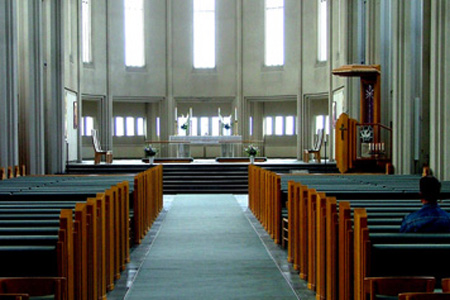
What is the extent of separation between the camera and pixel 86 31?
23.6 m

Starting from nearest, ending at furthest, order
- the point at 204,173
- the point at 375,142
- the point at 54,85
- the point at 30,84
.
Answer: the point at 30,84
the point at 375,142
the point at 204,173
the point at 54,85

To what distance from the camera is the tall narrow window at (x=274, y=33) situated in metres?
24.6

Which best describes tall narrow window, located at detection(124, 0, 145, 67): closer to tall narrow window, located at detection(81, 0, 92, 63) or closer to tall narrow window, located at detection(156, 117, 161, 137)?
tall narrow window, located at detection(81, 0, 92, 63)

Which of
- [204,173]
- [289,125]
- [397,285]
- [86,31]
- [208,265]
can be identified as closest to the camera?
[397,285]

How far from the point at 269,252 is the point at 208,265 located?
1.12 m

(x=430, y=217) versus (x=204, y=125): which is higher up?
(x=204, y=125)

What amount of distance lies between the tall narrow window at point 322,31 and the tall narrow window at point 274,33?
65.9 inches

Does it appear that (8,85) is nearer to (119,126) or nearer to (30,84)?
(30,84)

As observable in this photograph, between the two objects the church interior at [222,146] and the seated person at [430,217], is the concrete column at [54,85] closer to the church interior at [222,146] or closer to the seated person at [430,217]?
the church interior at [222,146]

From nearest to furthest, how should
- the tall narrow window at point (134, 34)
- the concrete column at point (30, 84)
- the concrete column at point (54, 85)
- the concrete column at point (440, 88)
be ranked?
the concrete column at point (440, 88), the concrete column at point (30, 84), the concrete column at point (54, 85), the tall narrow window at point (134, 34)

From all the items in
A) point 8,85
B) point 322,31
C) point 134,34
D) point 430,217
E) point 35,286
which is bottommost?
point 35,286

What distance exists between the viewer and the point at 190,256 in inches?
273

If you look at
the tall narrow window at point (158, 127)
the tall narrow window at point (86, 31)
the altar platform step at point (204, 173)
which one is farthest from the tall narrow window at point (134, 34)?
the altar platform step at point (204, 173)

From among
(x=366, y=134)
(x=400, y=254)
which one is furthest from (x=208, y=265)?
(x=366, y=134)
